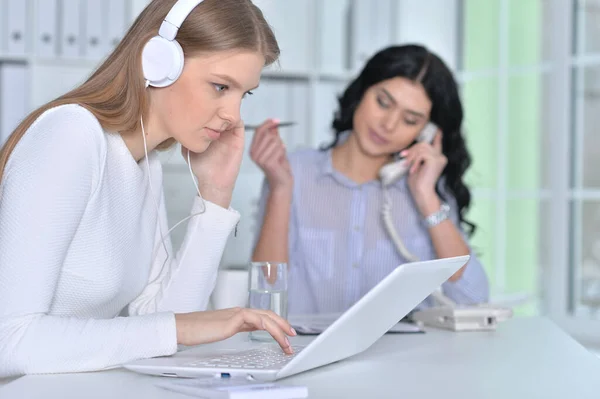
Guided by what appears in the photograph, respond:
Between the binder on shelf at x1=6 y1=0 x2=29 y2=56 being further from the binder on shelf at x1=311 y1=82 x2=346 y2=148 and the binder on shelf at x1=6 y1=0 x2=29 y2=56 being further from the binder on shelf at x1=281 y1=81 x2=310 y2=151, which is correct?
the binder on shelf at x1=311 y1=82 x2=346 y2=148

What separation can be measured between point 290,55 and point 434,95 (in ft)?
3.71

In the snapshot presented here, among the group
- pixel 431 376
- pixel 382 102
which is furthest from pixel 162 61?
pixel 382 102

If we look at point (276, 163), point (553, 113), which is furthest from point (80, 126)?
point (553, 113)

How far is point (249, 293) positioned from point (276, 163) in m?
0.76

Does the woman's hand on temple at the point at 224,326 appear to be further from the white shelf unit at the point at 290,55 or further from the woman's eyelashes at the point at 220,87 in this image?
the white shelf unit at the point at 290,55

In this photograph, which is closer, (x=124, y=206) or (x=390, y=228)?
(x=124, y=206)

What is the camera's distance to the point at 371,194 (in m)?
2.47

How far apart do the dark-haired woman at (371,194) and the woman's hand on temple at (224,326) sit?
1026 millimetres

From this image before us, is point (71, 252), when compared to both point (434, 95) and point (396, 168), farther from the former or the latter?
point (434, 95)

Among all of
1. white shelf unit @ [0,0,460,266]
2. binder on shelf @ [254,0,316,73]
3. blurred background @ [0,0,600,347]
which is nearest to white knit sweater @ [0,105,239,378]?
blurred background @ [0,0,600,347]

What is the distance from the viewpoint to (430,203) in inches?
93.0

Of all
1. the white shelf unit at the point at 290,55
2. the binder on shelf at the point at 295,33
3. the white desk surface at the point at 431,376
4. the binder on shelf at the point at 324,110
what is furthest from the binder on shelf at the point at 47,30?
the white desk surface at the point at 431,376

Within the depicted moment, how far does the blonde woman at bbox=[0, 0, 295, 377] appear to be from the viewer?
116 centimetres

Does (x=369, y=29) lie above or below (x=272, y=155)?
above
